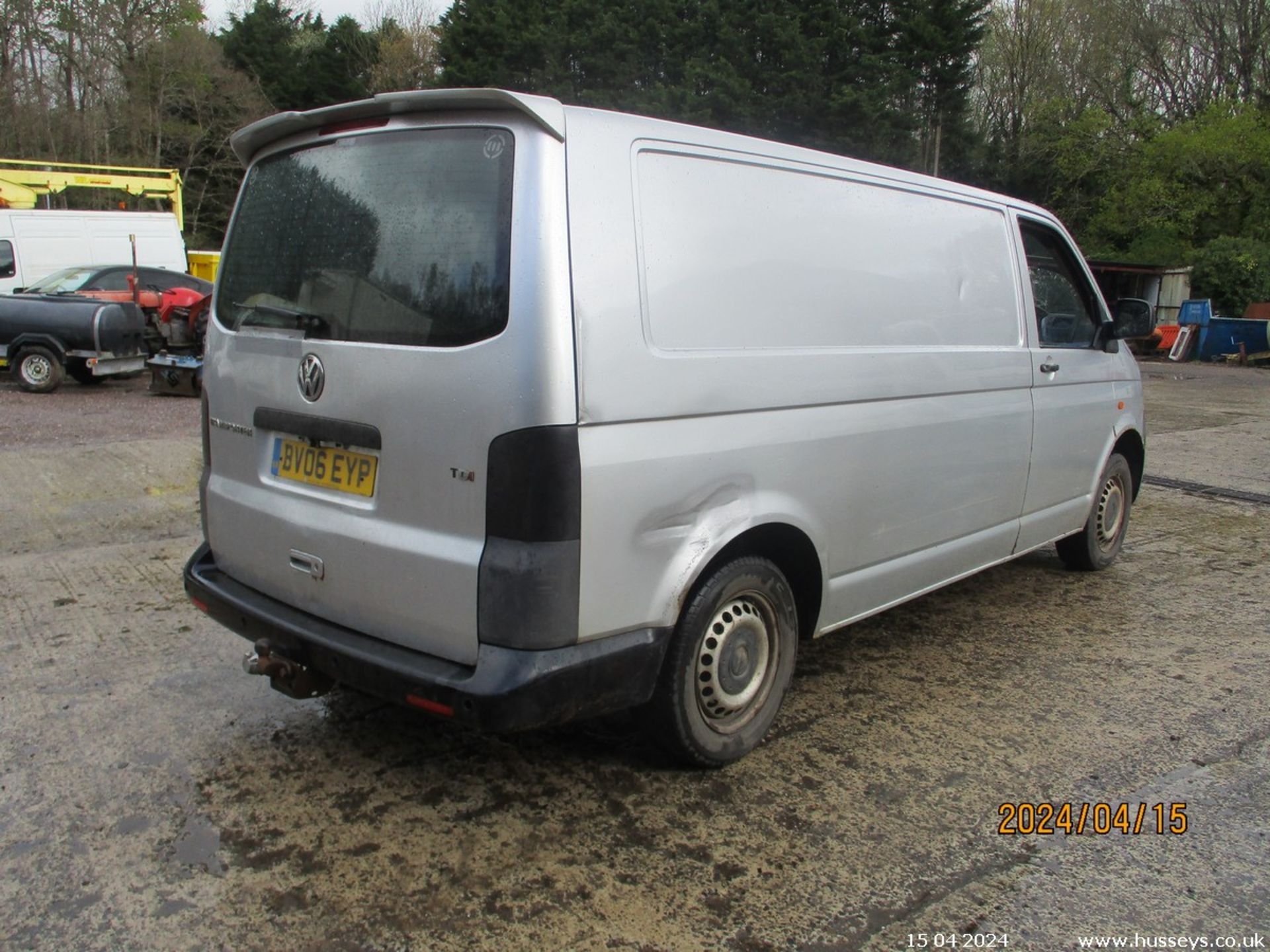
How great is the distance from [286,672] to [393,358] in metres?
1.04

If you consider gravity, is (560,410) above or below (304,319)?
below

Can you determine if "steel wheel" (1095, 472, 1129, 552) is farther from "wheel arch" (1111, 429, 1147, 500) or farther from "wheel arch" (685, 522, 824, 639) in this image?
"wheel arch" (685, 522, 824, 639)

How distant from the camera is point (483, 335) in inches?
100

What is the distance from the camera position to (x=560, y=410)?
249cm

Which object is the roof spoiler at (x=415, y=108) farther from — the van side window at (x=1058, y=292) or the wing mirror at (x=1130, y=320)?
the wing mirror at (x=1130, y=320)

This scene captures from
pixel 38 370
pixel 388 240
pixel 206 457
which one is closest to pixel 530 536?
pixel 388 240

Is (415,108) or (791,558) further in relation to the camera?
(791,558)

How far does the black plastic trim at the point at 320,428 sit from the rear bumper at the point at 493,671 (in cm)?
56

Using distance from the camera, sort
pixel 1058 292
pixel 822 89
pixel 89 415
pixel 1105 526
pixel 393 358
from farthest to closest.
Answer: pixel 822 89 → pixel 89 415 → pixel 1105 526 → pixel 1058 292 → pixel 393 358

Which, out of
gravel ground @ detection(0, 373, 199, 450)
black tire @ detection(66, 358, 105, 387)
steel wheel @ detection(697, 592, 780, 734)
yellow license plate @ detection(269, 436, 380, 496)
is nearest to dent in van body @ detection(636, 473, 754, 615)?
steel wheel @ detection(697, 592, 780, 734)

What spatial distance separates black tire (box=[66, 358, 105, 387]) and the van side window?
474 inches

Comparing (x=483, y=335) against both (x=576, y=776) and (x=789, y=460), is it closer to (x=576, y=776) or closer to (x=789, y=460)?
(x=789, y=460)

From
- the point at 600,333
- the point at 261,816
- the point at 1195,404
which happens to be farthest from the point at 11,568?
the point at 1195,404
